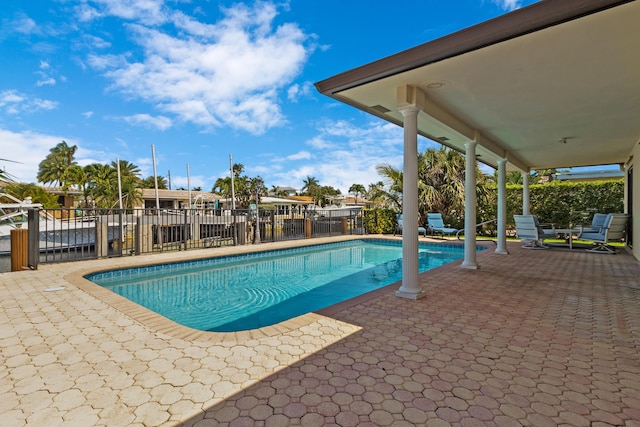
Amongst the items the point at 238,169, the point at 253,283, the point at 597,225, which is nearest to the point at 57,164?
the point at 238,169

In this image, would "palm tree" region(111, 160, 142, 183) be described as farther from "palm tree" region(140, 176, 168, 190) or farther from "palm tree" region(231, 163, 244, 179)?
"palm tree" region(231, 163, 244, 179)

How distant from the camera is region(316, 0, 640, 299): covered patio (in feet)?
8.61

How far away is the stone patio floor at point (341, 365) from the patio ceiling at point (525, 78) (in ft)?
8.96

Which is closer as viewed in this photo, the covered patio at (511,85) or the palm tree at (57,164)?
the covered patio at (511,85)

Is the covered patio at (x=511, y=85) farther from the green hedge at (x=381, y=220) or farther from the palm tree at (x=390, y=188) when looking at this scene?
the green hedge at (x=381, y=220)

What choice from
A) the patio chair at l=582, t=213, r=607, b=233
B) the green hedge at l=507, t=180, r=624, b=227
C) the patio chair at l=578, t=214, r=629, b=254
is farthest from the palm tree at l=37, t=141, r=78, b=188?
the patio chair at l=578, t=214, r=629, b=254

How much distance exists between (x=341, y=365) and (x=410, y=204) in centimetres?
255

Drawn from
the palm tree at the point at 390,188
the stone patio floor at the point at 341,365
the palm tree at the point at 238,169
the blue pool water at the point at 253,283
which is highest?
the palm tree at the point at 238,169

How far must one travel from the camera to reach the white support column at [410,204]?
4.27 m

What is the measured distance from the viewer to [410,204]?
4289 mm

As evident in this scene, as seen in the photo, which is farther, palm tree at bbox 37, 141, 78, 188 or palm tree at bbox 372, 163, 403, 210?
palm tree at bbox 37, 141, 78, 188

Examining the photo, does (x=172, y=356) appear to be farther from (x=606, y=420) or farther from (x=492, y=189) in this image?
(x=492, y=189)

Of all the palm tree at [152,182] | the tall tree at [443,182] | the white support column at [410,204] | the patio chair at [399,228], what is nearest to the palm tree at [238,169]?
the palm tree at [152,182]

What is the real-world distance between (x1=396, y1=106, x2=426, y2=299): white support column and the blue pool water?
151cm
